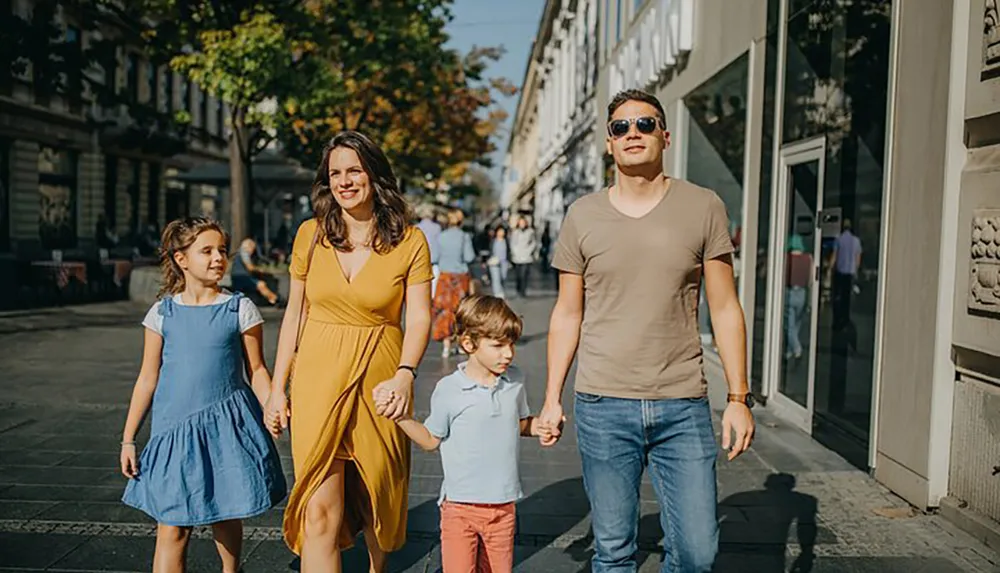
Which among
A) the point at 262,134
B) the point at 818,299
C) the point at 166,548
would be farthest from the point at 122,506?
the point at 262,134

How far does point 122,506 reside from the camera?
17.2ft

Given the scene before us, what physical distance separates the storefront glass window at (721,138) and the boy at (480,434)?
7083 millimetres

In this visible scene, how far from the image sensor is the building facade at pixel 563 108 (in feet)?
85.6

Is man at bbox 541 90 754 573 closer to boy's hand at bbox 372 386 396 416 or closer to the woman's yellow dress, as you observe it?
boy's hand at bbox 372 386 396 416

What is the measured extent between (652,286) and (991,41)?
2.86 metres

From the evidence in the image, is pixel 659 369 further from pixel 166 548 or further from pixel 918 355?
pixel 918 355

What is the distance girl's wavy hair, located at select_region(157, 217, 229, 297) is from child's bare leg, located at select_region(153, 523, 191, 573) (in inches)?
36.1

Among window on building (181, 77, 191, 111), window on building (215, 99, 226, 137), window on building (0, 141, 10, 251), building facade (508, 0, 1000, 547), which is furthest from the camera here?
window on building (215, 99, 226, 137)

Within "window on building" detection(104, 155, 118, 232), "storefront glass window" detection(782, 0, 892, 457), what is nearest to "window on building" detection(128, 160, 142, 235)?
"window on building" detection(104, 155, 118, 232)

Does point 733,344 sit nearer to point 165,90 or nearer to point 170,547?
point 170,547

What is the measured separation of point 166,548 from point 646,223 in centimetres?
220

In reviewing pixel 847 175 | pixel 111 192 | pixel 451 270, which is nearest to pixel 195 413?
pixel 847 175

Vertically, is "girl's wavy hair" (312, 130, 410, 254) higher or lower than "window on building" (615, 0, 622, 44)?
lower

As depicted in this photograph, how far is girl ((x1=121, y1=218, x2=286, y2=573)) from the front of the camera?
363 centimetres
